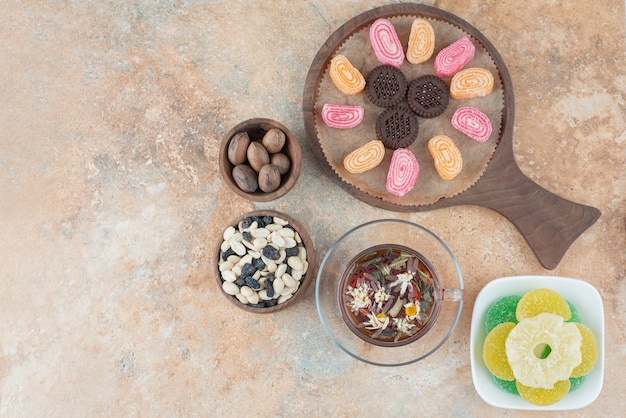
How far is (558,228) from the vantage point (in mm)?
1723

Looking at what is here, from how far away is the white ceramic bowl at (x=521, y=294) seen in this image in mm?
1634

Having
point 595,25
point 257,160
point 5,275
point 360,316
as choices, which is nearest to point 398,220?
point 360,316

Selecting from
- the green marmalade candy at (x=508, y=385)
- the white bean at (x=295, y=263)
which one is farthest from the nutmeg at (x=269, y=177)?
the green marmalade candy at (x=508, y=385)

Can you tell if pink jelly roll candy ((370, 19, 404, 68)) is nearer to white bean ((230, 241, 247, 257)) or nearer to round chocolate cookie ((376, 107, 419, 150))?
round chocolate cookie ((376, 107, 419, 150))

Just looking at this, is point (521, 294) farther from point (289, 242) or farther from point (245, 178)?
point (245, 178)

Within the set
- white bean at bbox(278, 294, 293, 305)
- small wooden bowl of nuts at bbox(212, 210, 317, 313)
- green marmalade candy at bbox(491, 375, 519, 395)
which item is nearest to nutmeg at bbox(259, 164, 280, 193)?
small wooden bowl of nuts at bbox(212, 210, 317, 313)

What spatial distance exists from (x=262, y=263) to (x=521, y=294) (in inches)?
30.7

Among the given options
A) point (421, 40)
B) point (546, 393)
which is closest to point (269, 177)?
point (421, 40)

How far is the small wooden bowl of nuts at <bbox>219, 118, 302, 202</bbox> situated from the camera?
155 cm

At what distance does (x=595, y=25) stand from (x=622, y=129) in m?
0.34

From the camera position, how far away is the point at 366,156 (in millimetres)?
1623

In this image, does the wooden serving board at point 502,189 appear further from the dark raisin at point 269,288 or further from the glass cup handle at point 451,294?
the dark raisin at point 269,288

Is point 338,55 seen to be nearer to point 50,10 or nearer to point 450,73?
point 450,73

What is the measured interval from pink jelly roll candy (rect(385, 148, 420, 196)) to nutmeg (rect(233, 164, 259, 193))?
39 cm
